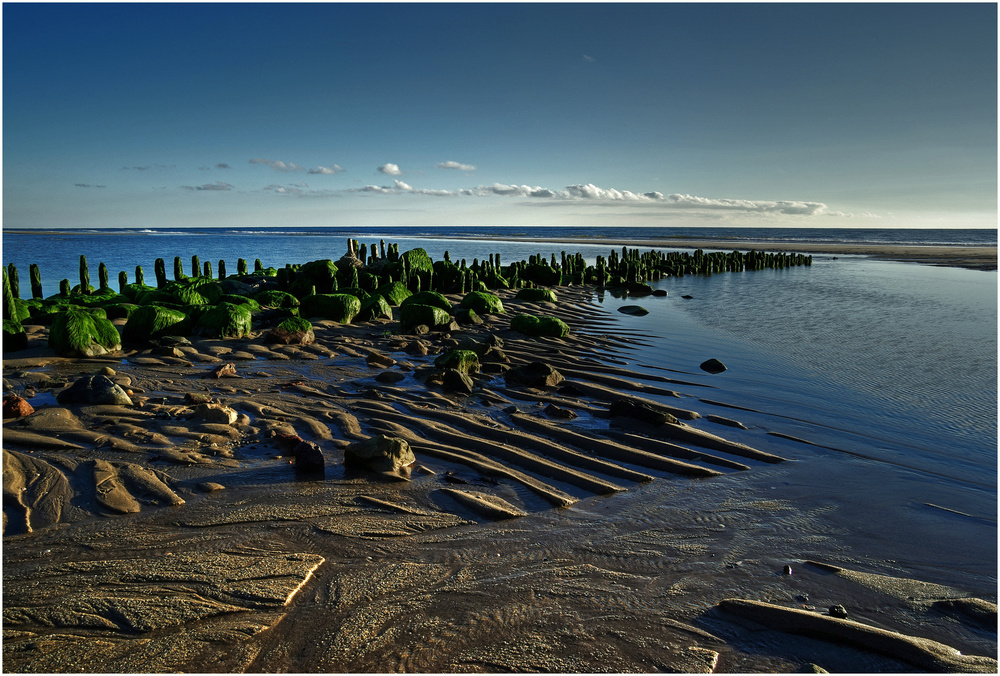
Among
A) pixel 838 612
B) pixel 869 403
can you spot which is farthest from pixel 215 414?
pixel 869 403

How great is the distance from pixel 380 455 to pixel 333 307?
803 centimetres

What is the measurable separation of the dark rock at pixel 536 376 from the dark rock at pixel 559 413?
1072mm

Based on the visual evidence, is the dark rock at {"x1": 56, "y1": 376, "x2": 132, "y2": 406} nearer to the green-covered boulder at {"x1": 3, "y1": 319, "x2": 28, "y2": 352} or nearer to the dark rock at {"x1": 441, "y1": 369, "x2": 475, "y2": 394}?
the dark rock at {"x1": 441, "y1": 369, "x2": 475, "y2": 394}

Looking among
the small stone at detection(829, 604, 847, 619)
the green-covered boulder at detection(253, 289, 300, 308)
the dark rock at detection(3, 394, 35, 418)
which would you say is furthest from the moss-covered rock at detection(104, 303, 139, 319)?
the small stone at detection(829, 604, 847, 619)

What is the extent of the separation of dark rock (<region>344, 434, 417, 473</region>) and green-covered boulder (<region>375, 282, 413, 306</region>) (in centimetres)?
985

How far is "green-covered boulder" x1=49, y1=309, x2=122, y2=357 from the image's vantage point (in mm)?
8344

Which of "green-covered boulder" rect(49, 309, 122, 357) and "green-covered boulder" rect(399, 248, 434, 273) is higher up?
"green-covered boulder" rect(399, 248, 434, 273)

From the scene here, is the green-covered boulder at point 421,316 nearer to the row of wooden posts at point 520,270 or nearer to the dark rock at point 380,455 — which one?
the row of wooden posts at point 520,270

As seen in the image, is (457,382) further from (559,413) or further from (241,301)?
(241,301)

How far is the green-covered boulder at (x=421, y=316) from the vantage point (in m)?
11.4

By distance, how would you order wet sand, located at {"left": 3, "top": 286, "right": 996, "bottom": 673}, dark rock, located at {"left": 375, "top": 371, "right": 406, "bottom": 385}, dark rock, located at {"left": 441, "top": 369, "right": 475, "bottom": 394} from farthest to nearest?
dark rock, located at {"left": 375, "top": 371, "right": 406, "bottom": 385} < dark rock, located at {"left": 441, "top": 369, "right": 475, "bottom": 394} < wet sand, located at {"left": 3, "top": 286, "right": 996, "bottom": 673}

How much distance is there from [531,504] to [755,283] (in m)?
26.5

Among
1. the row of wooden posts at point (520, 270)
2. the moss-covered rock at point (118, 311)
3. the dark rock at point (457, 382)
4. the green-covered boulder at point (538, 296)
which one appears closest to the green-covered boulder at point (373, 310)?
the row of wooden posts at point (520, 270)

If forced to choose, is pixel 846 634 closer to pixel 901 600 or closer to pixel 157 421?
pixel 901 600
